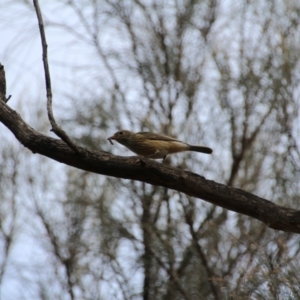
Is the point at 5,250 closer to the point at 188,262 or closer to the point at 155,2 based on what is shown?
the point at 188,262

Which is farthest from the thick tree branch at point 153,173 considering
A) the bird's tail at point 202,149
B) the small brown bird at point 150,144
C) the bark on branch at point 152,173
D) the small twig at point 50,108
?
the bird's tail at point 202,149

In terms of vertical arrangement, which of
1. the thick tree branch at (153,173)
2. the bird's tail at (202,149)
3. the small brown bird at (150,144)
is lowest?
the thick tree branch at (153,173)

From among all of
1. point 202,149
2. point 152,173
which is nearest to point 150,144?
point 202,149

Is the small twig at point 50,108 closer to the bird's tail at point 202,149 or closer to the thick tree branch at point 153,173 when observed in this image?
the thick tree branch at point 153,173

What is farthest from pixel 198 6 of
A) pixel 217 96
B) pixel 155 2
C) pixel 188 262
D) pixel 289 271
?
pixel 289 271

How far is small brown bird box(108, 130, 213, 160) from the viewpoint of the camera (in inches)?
239

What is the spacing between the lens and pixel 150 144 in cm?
609

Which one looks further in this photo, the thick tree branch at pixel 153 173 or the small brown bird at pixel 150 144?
the small brown bird at pixel 150 144

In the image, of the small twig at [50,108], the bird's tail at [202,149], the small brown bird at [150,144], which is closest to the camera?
the small twig at [50,108]

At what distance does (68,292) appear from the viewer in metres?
6.89

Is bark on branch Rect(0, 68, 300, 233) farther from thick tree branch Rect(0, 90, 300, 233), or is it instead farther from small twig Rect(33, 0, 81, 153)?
small twig Rect(33, 0, 81, 153)

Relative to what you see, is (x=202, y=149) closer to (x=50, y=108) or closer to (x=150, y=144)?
(x=150, y=144)

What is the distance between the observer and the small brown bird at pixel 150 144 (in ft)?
→ 19.9

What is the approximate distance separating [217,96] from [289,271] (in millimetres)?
2929
